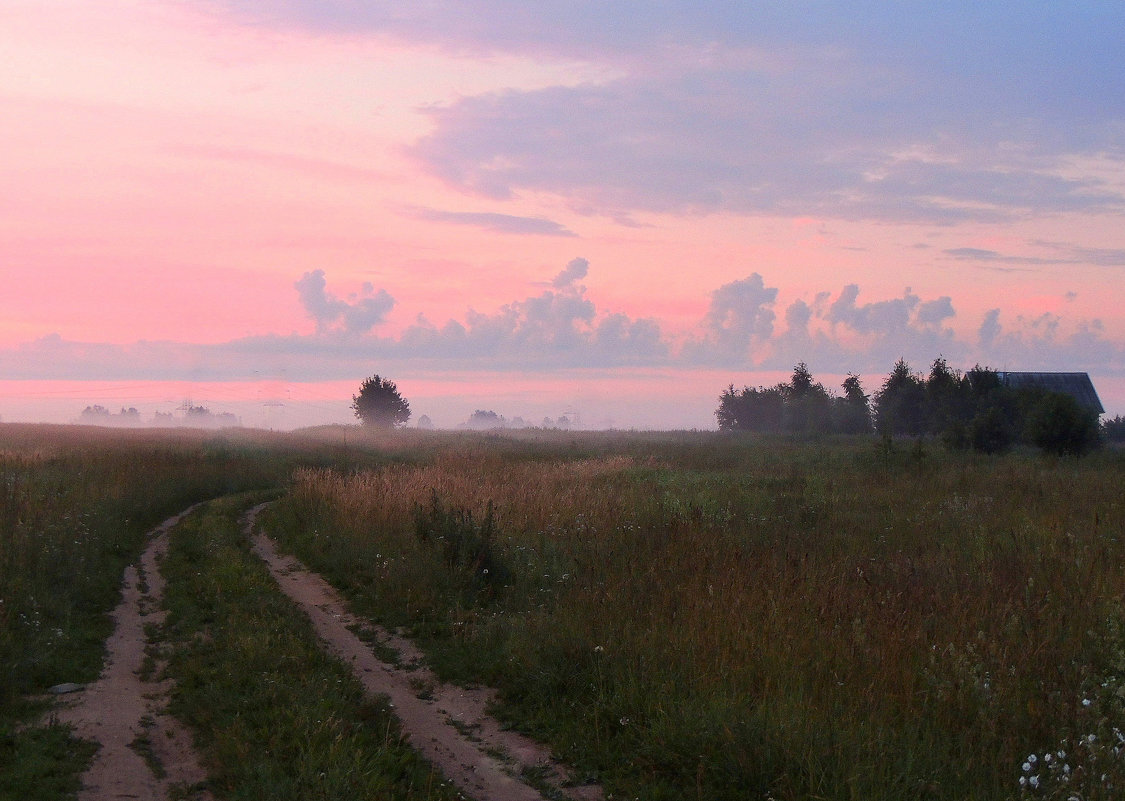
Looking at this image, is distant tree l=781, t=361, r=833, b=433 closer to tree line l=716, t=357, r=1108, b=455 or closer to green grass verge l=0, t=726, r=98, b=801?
tree line l=716, t=357, r=1108, b=455

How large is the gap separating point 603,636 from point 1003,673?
345cm

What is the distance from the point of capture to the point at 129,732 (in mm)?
6512

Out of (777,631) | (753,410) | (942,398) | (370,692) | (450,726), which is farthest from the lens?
(753,410)

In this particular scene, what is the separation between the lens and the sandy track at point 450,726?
5848mm

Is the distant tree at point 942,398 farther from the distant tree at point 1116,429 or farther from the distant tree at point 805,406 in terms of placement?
the distant tree at point 1116,429

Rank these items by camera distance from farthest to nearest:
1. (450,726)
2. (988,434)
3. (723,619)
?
(988,434) → (723,619) → (450,726)

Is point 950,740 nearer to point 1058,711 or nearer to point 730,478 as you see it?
point 1058,711

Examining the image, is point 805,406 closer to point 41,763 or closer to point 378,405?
point 378,405

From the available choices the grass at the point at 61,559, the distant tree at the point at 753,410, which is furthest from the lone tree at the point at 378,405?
the grass at the point at 61,559

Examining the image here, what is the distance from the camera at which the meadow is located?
5.66 m

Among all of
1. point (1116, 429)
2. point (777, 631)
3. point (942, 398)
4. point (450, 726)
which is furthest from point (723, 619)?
point (1116, 429)

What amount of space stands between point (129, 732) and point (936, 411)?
6360cm

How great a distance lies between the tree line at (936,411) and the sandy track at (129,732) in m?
22.8

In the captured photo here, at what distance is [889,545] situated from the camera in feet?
39.7
